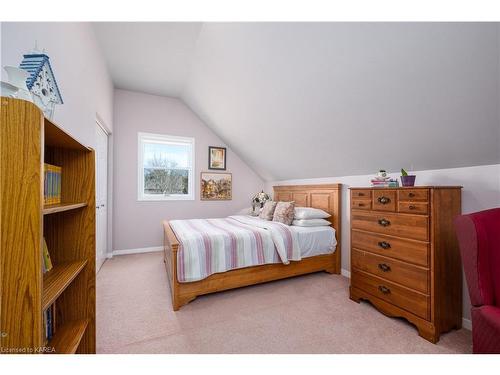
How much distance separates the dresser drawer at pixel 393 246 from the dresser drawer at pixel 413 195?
34 cm

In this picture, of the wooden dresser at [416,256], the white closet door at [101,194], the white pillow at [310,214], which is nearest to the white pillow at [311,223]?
the white pillow at [310,214]

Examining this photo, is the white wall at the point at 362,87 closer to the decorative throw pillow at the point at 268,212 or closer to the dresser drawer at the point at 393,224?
the dresser drawer at the point at 393,224

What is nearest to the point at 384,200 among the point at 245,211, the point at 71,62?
the point at 245,211

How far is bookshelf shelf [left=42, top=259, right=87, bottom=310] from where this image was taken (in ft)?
2.84

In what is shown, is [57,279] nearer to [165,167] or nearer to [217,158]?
[165,167]

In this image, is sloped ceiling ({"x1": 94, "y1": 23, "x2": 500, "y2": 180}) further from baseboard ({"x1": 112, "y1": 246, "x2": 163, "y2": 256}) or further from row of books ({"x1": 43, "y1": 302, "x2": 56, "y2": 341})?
baseboard ({"x1": 112, "y1": 246, "x2": 163, "y2": 256})

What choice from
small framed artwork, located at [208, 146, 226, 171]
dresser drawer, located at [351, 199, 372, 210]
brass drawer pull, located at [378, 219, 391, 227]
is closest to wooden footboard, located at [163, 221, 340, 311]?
dresser drawer, located at [351, 199, 372, 210]

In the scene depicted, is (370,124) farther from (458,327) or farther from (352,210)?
(458,327)

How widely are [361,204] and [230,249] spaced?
4.69 ft

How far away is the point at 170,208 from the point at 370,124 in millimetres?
3547

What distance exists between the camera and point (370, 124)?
→ 2117 mm

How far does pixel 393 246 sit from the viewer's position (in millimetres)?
1915
